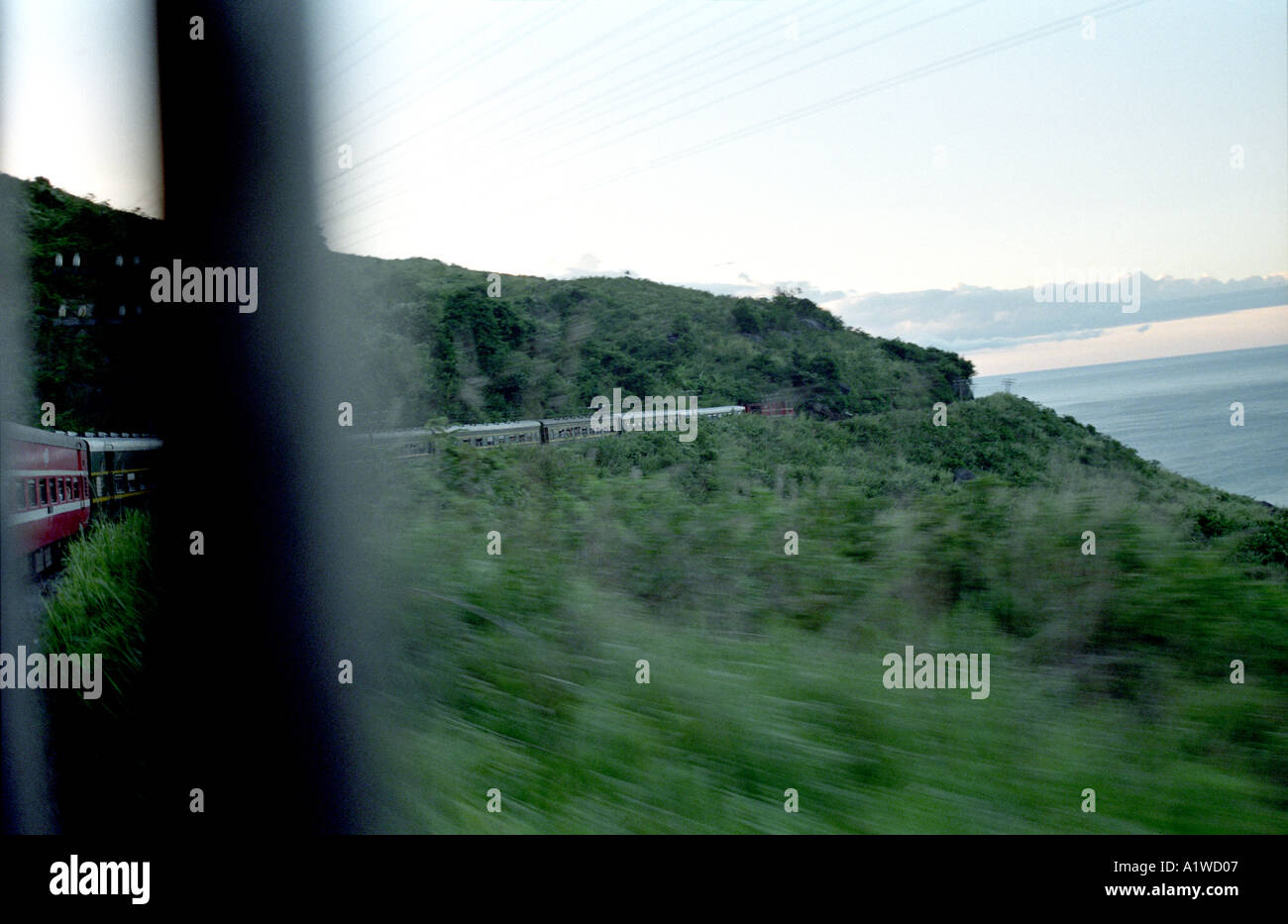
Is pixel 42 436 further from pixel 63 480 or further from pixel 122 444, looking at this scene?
pixel 122 444

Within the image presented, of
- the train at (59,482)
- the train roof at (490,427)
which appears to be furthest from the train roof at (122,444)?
the train roof at (490,427)

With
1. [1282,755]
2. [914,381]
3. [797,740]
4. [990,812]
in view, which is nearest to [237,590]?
[797,740]

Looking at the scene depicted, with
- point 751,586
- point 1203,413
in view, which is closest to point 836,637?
point 751,586

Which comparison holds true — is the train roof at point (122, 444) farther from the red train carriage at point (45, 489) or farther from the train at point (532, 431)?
the train at point (532, 431)

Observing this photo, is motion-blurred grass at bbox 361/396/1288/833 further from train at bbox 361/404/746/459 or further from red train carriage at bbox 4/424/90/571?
red train carriage at bbox 4/424/90/571

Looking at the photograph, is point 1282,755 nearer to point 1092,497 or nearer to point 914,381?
point 1092,497

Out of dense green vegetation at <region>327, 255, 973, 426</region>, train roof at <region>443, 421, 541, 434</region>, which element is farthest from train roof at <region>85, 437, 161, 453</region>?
train roof at <region>443, 421, 541, 434</region>
